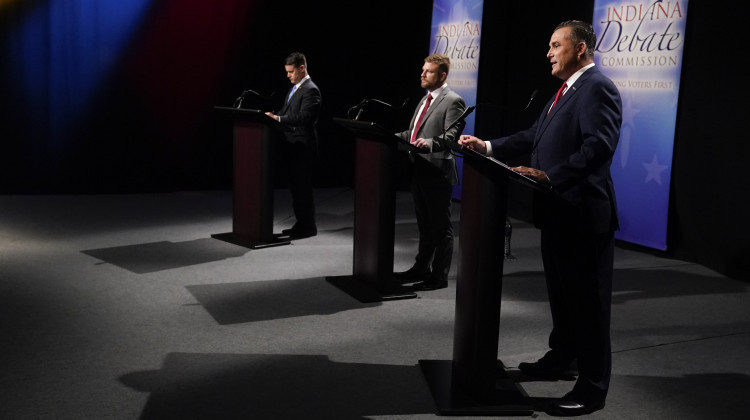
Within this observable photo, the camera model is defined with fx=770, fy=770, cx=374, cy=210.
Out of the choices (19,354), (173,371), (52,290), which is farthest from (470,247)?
(52,290)

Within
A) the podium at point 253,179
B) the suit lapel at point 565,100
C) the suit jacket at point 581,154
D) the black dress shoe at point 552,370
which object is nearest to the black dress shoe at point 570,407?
the black dress shoe at point 552,370

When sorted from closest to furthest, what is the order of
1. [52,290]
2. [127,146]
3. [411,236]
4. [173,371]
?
[173,371] → [52,290] → [411,236] → [127,146]

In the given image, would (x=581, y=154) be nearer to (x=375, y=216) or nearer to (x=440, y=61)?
(x=375, y=216)

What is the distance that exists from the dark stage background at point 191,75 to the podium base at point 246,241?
2.15 m

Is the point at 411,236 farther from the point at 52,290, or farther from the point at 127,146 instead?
the point at 127,146

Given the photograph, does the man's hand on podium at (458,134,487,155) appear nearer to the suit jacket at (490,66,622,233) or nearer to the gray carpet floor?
the suit jacket at (490,66,622,233)

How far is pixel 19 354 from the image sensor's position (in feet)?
11.7

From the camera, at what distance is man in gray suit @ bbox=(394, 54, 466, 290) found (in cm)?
479

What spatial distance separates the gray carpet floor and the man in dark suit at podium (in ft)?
1.03

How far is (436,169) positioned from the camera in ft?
15.9

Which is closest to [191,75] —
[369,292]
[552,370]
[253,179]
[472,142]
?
[253,179]

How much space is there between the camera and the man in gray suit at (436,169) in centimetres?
479

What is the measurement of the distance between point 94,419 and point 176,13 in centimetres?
703

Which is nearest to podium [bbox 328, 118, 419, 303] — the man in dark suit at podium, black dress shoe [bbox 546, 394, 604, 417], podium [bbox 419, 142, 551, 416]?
podium [bbox 419, 142, 551, 416]
